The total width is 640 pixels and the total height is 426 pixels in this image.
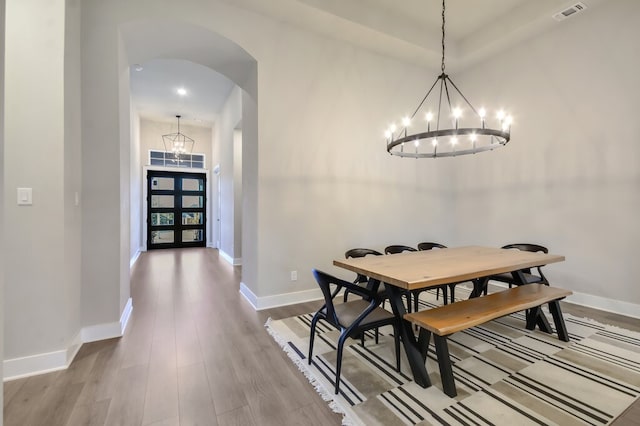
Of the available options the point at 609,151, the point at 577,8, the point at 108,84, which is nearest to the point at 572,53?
the point at 577,8

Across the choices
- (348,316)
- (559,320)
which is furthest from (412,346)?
(559,320)

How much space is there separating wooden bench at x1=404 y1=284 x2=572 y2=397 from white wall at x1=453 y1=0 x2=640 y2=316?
131 cm

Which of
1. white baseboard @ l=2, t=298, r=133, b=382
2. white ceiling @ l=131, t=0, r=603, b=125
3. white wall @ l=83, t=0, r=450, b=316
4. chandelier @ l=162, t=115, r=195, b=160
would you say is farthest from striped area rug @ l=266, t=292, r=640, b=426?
chandelier @ l=162, t=115, r=195, b=160

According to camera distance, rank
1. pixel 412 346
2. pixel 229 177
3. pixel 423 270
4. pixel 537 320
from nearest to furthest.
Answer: pixel 412 346 → pixel 423 270 → pixel 537 320 → pixel 229 177

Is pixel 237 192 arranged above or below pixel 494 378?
above

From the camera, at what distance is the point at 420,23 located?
12.6ft

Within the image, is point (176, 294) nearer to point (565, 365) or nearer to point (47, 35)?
point (47, 35)

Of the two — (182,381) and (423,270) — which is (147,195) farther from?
(423,270)

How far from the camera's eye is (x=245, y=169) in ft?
12.2

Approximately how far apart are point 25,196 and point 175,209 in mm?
6685

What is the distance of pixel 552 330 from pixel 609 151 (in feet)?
7.05

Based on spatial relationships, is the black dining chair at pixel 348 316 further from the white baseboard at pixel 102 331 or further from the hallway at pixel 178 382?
the white baseboard at pixel 102 331

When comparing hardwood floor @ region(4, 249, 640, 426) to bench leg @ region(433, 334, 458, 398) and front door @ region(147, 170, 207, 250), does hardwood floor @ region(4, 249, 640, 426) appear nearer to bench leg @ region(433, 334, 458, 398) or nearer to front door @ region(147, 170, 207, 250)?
bench leg @ region(433, 334, 458, 398)

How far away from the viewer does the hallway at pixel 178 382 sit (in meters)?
1.59
